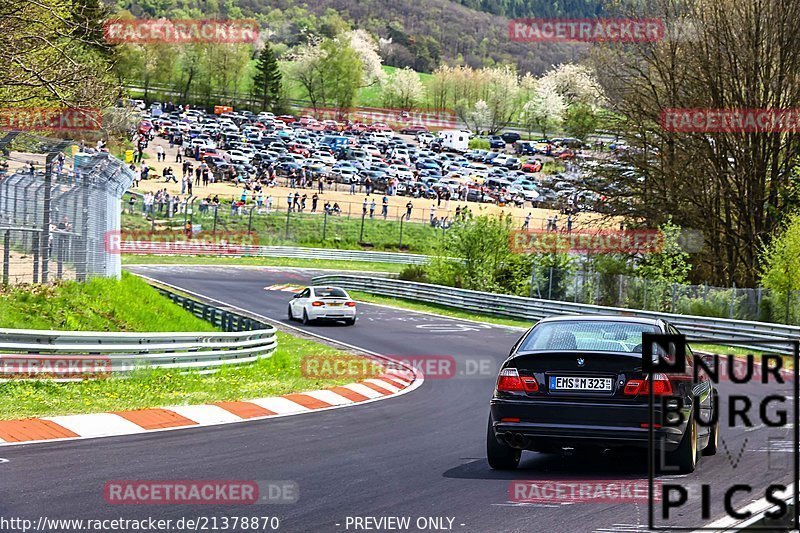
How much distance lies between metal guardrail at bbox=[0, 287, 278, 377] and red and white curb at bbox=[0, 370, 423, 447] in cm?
175

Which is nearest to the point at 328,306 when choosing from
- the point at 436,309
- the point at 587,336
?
the point at 436,309

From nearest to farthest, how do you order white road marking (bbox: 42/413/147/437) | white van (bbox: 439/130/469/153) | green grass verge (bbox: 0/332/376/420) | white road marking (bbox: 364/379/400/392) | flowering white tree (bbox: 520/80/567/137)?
white road marking (bbox: 42/413/147/437) < green grass verge (bbox: 0/332/376/420) < white road marking (bbox: 364/379/400/392) < white van (bbox: 439/130/469/153) < flowering white tree (bbox: 520/80/567/137)

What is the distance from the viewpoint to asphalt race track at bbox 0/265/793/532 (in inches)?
291

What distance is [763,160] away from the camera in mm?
41531

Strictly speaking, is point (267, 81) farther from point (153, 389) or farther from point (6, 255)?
point (153, 389)

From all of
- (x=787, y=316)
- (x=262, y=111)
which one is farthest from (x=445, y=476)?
(x=262, y=111)

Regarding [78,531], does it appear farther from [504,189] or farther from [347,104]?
[347,104]

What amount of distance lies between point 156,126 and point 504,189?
3499 cm

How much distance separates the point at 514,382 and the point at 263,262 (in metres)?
56.3
